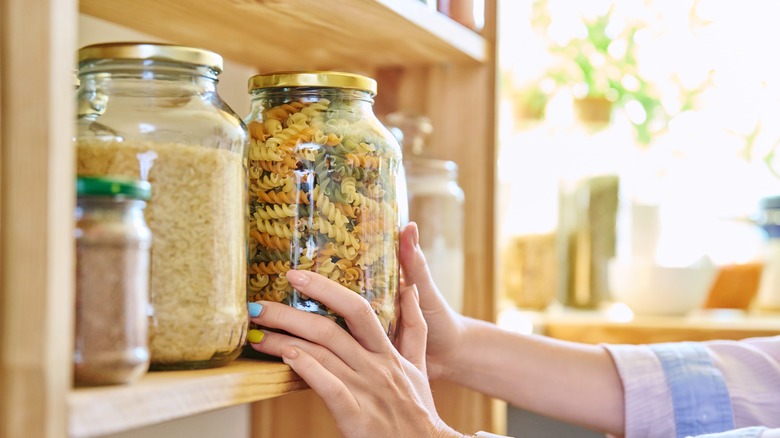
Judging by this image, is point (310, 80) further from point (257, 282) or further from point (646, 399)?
point (646, 399)

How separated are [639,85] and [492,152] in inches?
55.0

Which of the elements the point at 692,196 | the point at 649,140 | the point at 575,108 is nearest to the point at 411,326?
the point at 575,108

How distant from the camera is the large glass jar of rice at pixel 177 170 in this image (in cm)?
63

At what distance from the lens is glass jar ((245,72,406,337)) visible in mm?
752

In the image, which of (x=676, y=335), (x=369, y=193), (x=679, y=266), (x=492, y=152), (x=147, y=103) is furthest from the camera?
(x=679, y=266)

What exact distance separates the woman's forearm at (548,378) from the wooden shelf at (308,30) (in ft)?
1.13

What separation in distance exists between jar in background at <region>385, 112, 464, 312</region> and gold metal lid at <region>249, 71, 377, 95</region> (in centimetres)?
37

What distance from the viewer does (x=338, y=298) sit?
29.0 inches

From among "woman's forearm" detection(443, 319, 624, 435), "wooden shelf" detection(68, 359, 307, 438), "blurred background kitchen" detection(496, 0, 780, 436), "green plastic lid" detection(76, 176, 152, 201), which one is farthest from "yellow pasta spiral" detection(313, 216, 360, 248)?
"blurred background kitchen" detection(496, 0, 780, 436)

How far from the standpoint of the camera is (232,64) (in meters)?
1.20

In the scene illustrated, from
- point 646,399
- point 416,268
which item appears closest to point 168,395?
point 416,268

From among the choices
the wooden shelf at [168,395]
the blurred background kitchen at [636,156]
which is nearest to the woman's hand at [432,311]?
the wooden shelf at [168,395]

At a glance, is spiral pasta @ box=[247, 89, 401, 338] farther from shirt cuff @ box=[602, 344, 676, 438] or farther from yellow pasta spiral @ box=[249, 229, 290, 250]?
shirt cuff @ box=[602, 344, 676, 438]

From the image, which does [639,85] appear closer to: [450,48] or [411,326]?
[450,48]
